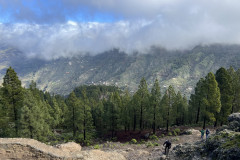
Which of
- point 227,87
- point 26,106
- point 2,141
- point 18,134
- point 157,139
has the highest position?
point 227,87

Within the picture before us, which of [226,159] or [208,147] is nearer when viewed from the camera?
[226,159]

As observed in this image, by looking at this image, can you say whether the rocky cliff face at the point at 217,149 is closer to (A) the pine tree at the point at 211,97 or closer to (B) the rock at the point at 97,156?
(B) the rock at the point at 97,156

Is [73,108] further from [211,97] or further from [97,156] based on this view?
[211,97]

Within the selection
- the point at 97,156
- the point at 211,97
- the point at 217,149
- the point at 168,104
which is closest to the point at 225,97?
the point at 211,97

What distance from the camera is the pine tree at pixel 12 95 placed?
105 ft

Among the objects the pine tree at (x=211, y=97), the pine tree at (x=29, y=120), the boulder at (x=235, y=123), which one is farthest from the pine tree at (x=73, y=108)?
the boulder at (x=235, y=123)

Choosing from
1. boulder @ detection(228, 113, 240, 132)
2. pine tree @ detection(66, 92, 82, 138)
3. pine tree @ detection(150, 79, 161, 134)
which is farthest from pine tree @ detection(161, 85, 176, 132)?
pine tree @ detection(66, 92, 82, 138)

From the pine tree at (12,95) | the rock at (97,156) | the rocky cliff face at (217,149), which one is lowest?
the rock at (97,156)

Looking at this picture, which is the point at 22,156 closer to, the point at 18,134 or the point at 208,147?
the point at 18,134

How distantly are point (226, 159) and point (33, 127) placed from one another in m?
31.6

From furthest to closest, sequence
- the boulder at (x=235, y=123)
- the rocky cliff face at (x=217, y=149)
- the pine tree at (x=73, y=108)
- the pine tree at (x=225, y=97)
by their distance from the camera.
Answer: the pine tree at (x=73, y=108) → the pine tree at (x=225, y=97) → the boulder at (x=235, y=123) → the rocky cliff face at (x=217, y=149)

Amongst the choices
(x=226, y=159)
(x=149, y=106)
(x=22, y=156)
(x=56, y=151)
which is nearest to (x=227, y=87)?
(x=149, y=106)

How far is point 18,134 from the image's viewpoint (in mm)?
30641

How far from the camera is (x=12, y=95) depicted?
107 feet
